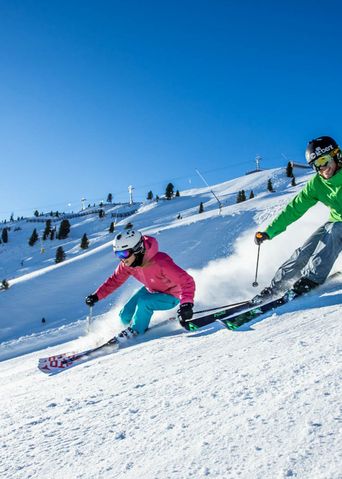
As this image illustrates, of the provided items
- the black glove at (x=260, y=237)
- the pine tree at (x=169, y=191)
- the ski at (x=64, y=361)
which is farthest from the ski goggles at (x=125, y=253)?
the pine tree at (x=169, y=191)

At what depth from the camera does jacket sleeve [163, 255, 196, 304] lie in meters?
5.36

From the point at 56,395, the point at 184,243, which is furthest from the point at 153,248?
the point at 184,243

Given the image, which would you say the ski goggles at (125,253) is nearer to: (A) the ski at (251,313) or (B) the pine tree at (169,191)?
(A) the ski at (251,313)

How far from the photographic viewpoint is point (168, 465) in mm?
1771

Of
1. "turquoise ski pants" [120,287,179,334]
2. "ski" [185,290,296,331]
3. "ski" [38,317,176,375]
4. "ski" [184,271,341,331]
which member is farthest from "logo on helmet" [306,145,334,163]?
"ski" [38,317,176,375]

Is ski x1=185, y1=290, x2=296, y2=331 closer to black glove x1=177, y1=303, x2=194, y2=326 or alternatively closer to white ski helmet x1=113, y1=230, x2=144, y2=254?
black glove x1=177, y1=303, x2=194, y2=326

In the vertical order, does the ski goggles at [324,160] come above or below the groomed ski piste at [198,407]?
above

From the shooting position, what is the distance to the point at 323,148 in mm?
5266

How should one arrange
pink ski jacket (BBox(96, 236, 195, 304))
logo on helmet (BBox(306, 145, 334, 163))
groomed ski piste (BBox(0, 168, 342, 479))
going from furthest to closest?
pink ski jacket (BBox(96, 236, 195, 304))
logo on helmet (BBox(306, 145, 334, 163))
groomed ski piste (BBox(0, 168, 342, 479))

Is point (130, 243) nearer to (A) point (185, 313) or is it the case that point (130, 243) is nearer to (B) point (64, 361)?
(A) point (185, 313)

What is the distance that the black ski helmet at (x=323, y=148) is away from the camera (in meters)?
5.27

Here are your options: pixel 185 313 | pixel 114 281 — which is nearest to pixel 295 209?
pixel 185 313

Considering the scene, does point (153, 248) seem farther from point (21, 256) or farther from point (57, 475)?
point (21, 256)

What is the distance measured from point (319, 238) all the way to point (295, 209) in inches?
27.5
